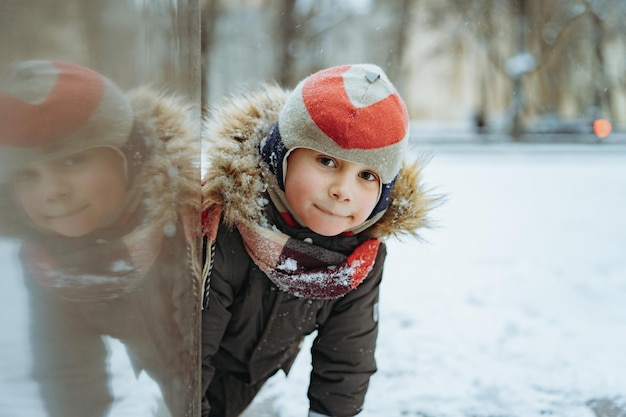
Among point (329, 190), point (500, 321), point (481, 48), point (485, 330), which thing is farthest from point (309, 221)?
point (481, 48)

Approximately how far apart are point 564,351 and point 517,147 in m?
11.7

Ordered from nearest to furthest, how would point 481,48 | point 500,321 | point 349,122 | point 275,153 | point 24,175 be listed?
point 24,175, point 349,122, point 275,153, point 500,321, point 481,48

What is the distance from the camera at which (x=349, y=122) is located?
4.95 ft

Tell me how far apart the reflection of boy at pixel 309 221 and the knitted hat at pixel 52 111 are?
69cm

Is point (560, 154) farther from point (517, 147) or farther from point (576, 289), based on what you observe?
point (576, 289)

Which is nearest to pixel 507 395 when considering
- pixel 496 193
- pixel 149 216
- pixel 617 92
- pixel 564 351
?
pixel 564 351

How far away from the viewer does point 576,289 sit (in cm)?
361

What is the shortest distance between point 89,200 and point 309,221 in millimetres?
756

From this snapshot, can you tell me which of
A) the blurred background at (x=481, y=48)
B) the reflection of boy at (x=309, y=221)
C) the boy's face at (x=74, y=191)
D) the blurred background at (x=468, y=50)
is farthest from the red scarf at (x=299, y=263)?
the blurred background at (x=481, y=48)

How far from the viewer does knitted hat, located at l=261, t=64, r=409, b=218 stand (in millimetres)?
1516

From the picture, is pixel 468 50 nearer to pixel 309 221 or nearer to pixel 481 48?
pixel 481 48

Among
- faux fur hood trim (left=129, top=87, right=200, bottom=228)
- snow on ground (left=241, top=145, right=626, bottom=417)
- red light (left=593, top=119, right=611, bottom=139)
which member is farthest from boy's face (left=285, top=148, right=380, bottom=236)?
red light (left=593, top=119, right=611, bottom=139)

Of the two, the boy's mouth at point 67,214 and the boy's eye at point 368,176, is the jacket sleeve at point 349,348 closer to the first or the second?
the boy's eye at point 368,176

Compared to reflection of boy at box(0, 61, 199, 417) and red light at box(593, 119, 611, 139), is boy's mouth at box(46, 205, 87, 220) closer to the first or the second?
reflection of boy at box(0, 61, 199, 417)
